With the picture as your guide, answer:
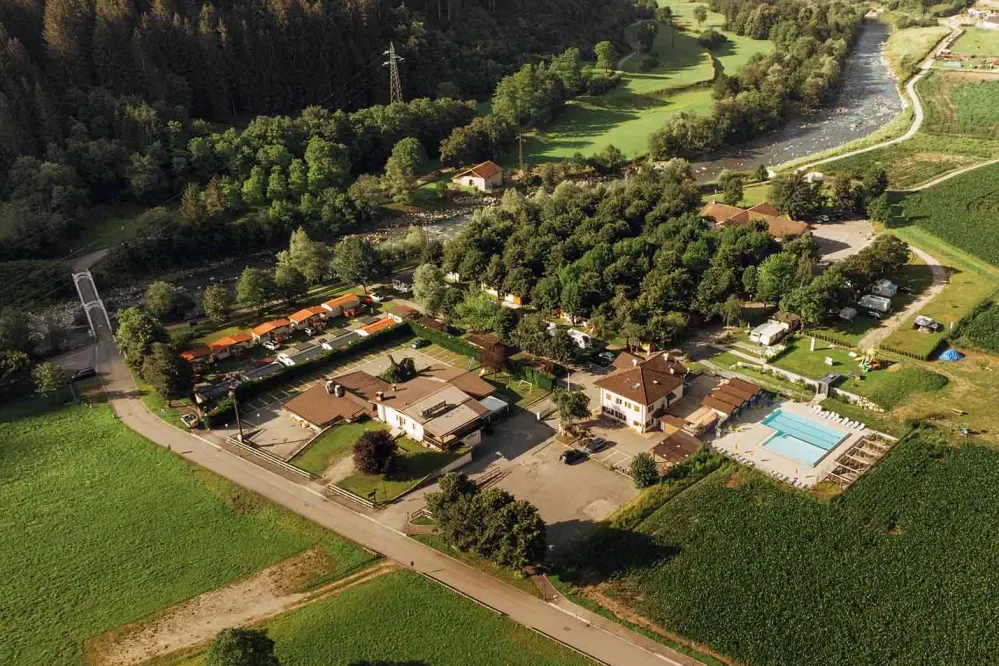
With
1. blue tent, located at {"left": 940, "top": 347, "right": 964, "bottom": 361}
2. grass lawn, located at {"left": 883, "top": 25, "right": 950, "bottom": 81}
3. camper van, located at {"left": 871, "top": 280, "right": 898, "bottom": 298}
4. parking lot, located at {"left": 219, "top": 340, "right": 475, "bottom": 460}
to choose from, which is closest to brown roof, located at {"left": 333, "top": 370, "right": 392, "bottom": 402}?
parking lot, located at {"left": 219, "top": 340, "right": 475, "bottom": 460}

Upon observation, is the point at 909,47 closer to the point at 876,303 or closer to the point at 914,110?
the point at 914,110

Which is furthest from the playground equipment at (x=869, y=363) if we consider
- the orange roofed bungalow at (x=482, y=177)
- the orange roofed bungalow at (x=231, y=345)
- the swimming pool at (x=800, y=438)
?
the orange roofed bungalow at (x=482, y=177)

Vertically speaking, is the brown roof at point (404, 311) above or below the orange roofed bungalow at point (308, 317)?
below

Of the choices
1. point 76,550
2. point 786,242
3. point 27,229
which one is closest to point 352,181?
point 27,229

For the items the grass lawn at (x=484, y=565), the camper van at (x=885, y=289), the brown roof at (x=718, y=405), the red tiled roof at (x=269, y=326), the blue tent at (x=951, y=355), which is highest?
the red tiled roof at (x=269, y=326)

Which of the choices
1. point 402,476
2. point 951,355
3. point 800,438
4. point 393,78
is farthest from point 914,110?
point 402,476

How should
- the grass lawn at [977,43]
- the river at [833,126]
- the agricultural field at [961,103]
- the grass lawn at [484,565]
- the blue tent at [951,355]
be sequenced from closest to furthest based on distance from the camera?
the grass lawn at [484,565]
the blue tent at [951,355]
the river at [833,126]
the agricultural field at [961,103]
the grass lawn at [977,43]

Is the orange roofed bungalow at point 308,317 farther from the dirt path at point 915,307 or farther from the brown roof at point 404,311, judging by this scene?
the dirt path at point 915,307
